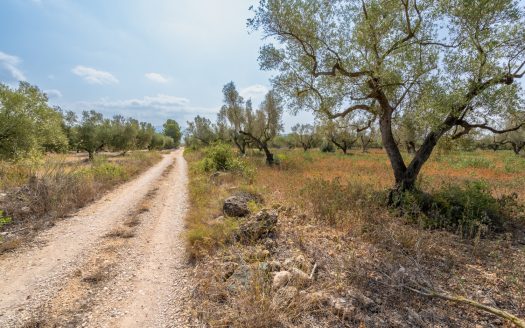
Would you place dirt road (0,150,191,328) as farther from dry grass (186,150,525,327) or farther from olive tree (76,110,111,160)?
olive tree (76,110,111,160)

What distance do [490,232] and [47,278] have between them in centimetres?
1045

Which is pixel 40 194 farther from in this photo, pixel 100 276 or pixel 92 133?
pixel 92 133

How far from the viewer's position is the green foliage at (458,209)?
6684mm

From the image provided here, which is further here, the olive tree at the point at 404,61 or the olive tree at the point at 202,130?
the olive tree at the point at 202,130

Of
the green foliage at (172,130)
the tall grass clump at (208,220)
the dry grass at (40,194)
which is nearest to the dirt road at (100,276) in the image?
the tall grass clump at (208,220)

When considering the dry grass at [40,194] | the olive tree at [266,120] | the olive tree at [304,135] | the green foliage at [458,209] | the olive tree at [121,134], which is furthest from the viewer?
the olive tree at [304,135]

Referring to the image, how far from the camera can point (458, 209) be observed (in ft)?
23.9

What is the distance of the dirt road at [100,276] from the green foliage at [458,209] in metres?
6.38

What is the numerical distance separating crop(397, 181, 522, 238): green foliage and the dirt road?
6.38 m

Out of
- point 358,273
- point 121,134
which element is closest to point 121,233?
point 358,273

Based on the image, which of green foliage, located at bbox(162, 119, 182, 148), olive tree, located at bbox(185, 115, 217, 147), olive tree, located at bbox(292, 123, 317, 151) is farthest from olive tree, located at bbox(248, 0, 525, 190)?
green foliage, located at bbox(162, 119, 182, 148)

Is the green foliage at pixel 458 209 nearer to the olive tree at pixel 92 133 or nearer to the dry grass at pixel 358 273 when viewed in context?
the dry grass at pixel 358 273

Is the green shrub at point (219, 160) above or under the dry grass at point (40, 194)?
above

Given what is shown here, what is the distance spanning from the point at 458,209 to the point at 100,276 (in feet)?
31.2
